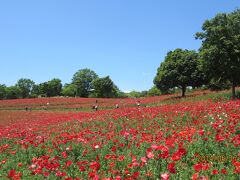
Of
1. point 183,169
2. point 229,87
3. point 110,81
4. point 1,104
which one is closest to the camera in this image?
point 183,169

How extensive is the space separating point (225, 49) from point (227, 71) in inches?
83.7

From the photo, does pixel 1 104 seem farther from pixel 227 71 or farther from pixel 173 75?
pixel 227 71

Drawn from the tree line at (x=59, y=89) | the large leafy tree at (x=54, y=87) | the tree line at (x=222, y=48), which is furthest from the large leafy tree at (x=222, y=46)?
the large leafy tree at (x=54, y=87)

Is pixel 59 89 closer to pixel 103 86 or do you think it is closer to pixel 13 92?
pixel 13 92

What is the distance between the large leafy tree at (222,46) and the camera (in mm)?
34791

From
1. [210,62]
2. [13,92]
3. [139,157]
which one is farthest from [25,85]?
[139,157]

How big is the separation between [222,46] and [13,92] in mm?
131382

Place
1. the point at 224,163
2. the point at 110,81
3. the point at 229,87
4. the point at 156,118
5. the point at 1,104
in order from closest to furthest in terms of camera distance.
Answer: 1. the point at 224,163
2. the point at 156,118
3. the point at 229,87
4. the point at 1,104
5. the point at 110,81

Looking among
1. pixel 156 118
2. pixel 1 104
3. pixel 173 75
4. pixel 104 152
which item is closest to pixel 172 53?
pixel 173 75

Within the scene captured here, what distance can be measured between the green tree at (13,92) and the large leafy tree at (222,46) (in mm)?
126617

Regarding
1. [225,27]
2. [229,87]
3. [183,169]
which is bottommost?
[183,169]

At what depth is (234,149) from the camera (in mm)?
8703

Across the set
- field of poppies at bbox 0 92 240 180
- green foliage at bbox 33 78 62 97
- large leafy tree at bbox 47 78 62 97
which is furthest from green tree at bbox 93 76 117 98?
field of poppies at bbox 0 92 240 180

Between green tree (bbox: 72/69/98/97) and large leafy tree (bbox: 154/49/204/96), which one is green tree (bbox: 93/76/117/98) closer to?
green tree (bbox: 72/69/98/97)
